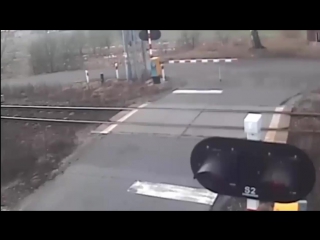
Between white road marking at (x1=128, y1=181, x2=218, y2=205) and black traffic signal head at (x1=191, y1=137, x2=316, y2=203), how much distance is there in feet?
2.13

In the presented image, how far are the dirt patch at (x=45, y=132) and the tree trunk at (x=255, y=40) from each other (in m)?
0.74

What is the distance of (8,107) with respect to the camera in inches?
57.6

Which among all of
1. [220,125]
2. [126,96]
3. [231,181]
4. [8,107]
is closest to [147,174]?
[126,96]

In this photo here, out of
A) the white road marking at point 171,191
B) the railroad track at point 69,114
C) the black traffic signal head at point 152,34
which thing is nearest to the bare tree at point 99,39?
the black traffic signal head at point 152,34

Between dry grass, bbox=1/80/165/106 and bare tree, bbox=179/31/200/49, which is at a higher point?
bare tree, bbox=179/31/200/49

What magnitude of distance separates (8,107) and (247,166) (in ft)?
3.47

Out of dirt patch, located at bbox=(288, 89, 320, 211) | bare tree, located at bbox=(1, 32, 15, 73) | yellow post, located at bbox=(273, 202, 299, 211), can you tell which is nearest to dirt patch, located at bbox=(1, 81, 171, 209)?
bare tree, located at bbox=(1, 32, 15, 73)

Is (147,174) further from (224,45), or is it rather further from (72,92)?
(224,45)

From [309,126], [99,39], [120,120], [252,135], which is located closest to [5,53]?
[99,39]

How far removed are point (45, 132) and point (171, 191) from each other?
75cm

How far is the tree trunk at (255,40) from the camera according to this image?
127 centimetres

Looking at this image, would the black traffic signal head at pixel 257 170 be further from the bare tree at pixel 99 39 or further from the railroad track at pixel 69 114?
the bare tree at pixel 99 39

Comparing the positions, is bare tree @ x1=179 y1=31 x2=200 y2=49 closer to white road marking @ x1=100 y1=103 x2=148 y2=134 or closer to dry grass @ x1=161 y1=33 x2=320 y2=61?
dry grass @ x1=161 y1=33 x2=320 y2=61

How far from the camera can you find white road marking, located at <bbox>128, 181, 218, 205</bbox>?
1.73 meters
